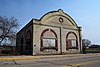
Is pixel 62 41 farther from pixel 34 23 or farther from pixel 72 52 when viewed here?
pixel 34 23

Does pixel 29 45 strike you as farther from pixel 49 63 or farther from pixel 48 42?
pixel 49 63

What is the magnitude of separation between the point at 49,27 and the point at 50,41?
3089mm

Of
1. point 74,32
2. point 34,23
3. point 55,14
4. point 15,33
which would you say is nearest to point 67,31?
point 74,32

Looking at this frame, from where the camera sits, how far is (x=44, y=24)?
3422 centimetres

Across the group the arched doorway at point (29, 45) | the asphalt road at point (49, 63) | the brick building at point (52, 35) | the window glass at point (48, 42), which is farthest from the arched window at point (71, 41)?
the asphalt road at point (49, 63)

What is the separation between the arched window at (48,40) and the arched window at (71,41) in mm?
3990

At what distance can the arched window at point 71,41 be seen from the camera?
127ft

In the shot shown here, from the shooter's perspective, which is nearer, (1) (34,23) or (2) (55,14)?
(1) (34,23)

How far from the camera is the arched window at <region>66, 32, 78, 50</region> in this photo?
127 feet

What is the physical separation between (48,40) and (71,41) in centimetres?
767

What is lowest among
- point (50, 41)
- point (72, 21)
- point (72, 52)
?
point (72, 52)

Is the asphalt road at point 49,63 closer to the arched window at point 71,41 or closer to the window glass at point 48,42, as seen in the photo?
the window glass at point 48,42

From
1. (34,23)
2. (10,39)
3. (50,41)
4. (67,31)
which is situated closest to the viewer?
(34,23)

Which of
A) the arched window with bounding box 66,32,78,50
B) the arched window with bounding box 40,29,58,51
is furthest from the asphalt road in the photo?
the arched window with bounding box 66,32,78,50
